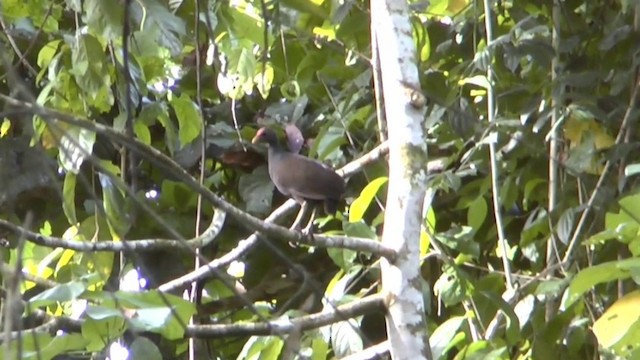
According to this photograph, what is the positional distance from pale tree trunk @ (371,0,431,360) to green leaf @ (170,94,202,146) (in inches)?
30.6

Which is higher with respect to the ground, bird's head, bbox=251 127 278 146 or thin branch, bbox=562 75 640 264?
bird's head, bbox=251 127 278 146

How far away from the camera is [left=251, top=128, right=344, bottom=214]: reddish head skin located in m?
2.93

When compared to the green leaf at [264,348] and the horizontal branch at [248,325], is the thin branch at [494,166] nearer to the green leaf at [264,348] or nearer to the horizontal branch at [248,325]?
the green leaf at [264,348]

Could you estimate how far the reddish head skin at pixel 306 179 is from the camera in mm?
2932

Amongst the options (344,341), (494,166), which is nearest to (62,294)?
(344,341)

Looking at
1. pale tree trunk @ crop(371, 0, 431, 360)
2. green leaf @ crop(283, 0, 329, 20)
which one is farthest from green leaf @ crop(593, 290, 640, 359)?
green leaf @ crop(283, 0, 329, 20)

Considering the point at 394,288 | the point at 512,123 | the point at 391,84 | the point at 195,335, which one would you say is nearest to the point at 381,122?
the point at 512,123

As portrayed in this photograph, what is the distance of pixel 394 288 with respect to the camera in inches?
75.8

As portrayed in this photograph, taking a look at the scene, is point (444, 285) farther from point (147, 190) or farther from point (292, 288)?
point (147, 190)

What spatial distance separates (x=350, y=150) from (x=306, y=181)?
51cm

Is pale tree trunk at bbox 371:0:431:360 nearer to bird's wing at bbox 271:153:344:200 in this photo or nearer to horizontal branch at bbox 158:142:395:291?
horizontal branch at bbox 158:142:395:291

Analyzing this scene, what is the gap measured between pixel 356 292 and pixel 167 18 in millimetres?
1364

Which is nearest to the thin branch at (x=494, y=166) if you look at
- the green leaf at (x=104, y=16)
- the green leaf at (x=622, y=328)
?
the green leaf at (x=622, y=328)

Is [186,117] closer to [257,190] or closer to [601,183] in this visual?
[257,190]
